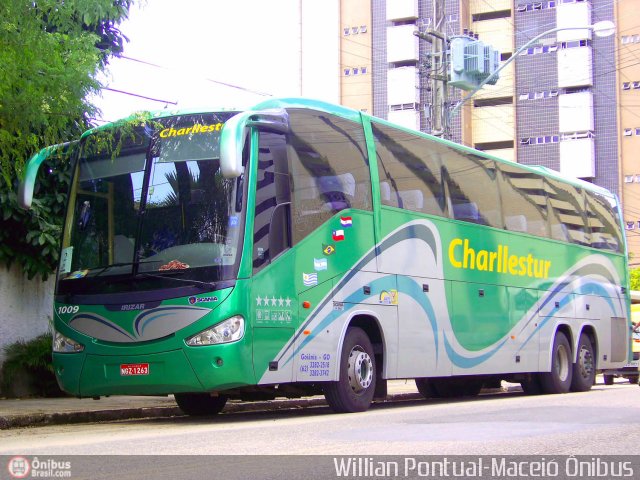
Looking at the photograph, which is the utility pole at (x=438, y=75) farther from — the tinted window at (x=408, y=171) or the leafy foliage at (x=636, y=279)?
the leafy foliage at (x=636, y=279)

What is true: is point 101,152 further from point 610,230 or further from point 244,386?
point 610,230

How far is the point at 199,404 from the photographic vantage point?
13852mm

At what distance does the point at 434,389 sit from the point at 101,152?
9.30 metres

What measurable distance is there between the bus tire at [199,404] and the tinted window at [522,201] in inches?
245

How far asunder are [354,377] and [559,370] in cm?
740

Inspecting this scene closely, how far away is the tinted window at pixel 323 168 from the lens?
1214 cm

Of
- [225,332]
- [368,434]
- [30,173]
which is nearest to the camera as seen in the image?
[368,434]

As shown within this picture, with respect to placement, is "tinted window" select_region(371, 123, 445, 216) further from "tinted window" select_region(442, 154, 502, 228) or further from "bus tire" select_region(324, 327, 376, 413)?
"bus tire" select_region(324, 327, 376, 413)

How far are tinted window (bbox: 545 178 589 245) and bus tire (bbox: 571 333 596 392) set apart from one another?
204cm

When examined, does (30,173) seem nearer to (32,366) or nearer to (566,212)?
(32,366)

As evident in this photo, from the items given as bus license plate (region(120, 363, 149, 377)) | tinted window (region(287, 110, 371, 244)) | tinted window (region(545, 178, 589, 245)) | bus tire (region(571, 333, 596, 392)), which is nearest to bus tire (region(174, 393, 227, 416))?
bus license plate (region(120, 363, 149, 377))

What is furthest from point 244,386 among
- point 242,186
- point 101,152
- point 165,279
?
point 101,152

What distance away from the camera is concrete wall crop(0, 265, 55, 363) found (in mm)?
16391

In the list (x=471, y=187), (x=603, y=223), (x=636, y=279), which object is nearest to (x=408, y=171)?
(x=471, y=187)
